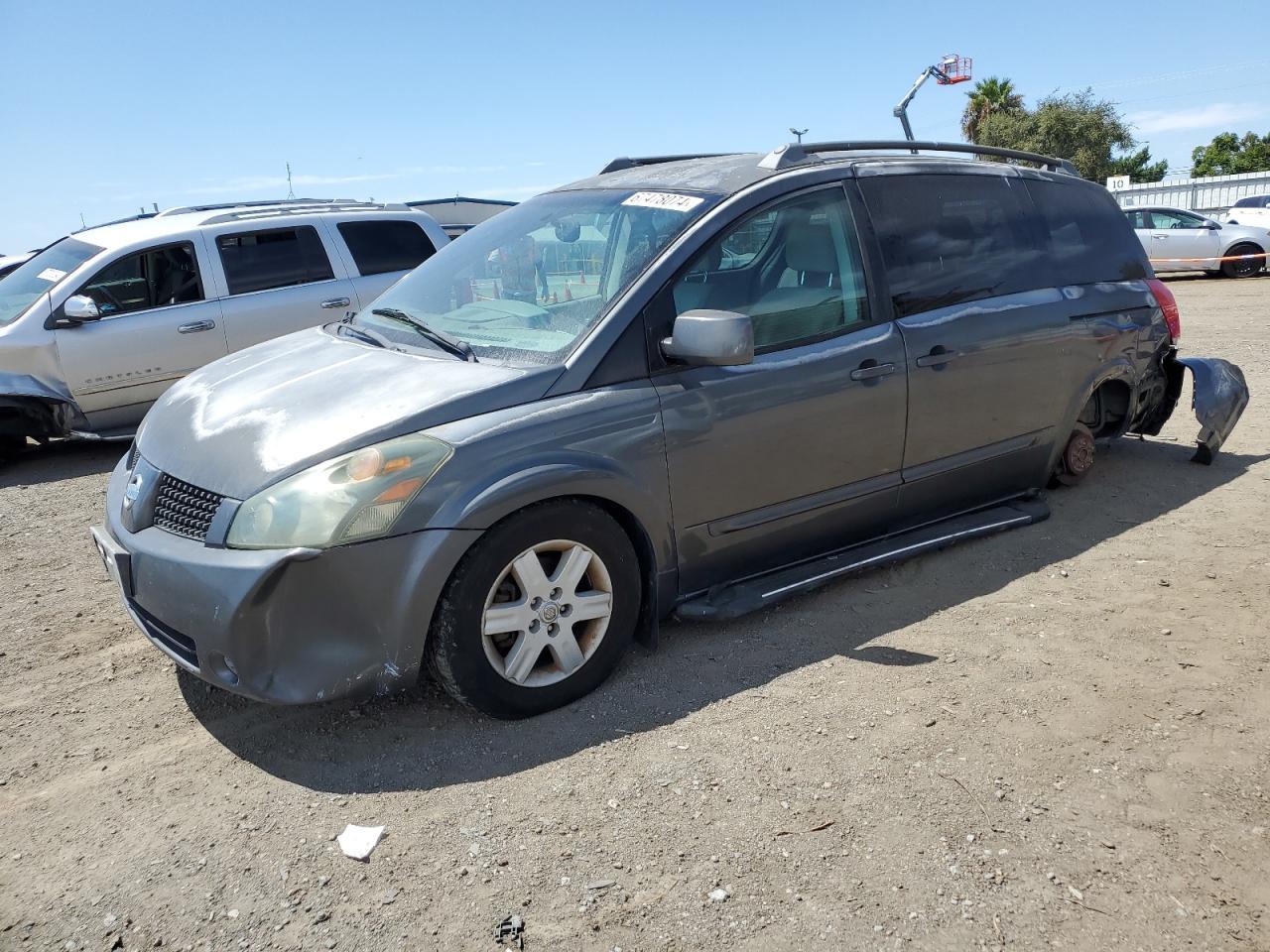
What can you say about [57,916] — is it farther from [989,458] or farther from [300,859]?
[989,458]

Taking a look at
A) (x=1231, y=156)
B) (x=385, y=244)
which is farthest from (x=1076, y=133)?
(x=385, y=244)

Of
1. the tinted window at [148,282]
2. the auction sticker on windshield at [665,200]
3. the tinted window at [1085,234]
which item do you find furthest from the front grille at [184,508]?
the tinted window at [148,282]

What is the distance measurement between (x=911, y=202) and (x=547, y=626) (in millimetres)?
2563

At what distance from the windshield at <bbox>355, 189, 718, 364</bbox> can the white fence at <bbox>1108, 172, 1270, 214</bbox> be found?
3522cm

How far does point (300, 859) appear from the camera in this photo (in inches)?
105

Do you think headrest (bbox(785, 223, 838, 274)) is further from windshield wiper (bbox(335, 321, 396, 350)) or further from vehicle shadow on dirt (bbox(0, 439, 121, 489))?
vehicle shadow on dirt (bbox(0, 439, 121, 489))

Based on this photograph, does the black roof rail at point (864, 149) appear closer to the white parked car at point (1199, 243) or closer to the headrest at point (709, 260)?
the headrest at point (709, 260)

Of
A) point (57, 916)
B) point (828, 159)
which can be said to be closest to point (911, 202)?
point (828, 159)

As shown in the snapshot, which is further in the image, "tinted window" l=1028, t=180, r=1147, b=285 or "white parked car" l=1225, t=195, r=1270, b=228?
"white parked car" l=1225, t=195, r=1270, b=228

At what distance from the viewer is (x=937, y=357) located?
4.30m

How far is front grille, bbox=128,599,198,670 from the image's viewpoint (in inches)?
120

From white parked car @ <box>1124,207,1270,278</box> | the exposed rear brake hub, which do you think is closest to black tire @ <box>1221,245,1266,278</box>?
white parked car @ <box>1124,207,1270,278</box>

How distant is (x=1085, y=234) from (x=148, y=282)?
6682 mm

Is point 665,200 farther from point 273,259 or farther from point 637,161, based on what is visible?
point 273,259
